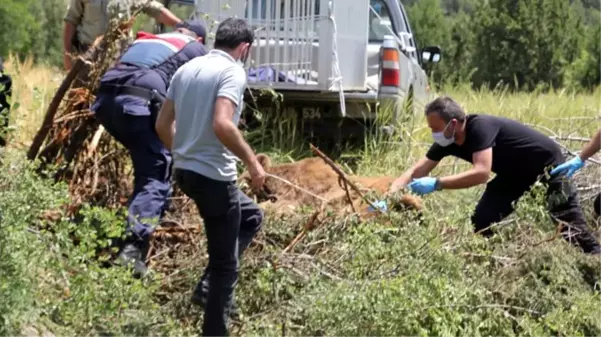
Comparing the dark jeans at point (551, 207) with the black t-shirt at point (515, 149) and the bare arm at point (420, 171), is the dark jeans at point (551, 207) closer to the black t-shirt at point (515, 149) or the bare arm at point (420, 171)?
the black t-shirt at point (515, 149)

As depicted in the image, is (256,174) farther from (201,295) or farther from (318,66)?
(318,66)

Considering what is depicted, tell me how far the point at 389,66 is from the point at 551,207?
2.68 metres

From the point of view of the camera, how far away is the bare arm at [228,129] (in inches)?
196

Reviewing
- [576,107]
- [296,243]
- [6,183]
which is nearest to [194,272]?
[296,243]

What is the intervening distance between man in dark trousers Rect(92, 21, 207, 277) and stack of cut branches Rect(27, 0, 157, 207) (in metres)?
0.60

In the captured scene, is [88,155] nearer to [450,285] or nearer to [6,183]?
[6,183]

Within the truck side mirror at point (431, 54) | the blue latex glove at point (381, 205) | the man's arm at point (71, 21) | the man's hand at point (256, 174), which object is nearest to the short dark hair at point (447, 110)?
the blue latex glove at point (381, 205)

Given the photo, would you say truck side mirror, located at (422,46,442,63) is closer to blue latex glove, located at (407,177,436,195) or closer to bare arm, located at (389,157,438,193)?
bare arm, located at (389,157,438,193)

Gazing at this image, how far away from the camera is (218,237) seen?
513cm

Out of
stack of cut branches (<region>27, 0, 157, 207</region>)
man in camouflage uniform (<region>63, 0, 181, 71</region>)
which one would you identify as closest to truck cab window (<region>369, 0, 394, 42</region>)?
man in camouflage uniform (<region>63, 0, 181, 71</region>)

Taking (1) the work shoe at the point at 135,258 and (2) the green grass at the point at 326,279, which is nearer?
(2) the green grass at the point at 326,279

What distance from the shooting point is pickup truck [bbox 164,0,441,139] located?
8602mm

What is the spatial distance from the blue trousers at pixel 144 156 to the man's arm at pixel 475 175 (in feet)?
5.66

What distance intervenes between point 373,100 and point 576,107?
11.3ft
